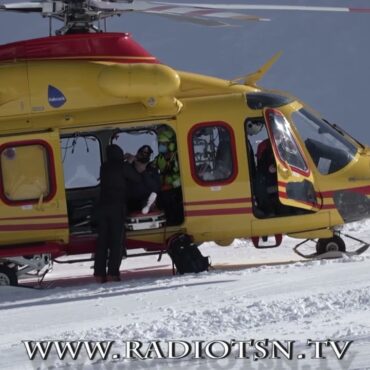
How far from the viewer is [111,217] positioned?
1030 centimetres

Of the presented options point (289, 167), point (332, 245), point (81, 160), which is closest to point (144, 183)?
point (81, 160)

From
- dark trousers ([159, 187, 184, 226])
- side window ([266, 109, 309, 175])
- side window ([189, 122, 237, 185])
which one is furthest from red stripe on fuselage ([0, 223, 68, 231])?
side window ([266, 109, 309, 175])

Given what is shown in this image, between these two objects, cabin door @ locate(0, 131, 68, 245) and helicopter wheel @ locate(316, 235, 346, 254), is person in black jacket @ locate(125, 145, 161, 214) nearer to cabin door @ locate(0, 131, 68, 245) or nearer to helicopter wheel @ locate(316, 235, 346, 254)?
cabin door @ locate(0, 131, 68, 245)

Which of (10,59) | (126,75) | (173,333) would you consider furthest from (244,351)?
(10,59)

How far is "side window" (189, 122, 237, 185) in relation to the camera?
1058 centimetres

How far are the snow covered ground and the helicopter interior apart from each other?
0.67 metres

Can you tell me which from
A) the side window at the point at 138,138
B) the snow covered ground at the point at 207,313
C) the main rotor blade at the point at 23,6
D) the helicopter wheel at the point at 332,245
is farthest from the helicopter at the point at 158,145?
the snow covered ground at the point at 207,313

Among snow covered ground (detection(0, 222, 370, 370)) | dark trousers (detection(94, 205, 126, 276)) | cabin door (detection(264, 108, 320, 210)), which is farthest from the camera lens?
cabin door (detection(264, 108, 320, 210))

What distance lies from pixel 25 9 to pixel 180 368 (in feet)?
17.0

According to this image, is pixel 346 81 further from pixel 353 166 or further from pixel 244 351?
pixel 244 351

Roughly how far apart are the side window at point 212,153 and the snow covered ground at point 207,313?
3.32 feet

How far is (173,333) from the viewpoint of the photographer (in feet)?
23.0

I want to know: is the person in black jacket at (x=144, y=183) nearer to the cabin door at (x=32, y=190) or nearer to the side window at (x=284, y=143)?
the cabin door at (x=32, y=190)

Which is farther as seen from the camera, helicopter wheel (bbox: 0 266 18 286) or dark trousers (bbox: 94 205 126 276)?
helicopter wheel (bbox: 0 266 18 286)
